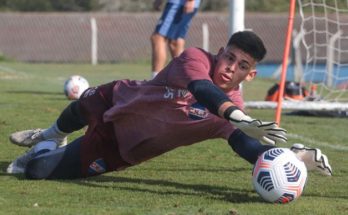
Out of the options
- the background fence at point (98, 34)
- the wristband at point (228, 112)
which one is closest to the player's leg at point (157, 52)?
the wristband at point (228, 112)

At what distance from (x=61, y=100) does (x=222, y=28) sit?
22.0 m

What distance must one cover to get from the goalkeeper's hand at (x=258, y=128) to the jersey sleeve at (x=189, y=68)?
400 millimetres

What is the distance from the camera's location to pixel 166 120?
6.18 meters

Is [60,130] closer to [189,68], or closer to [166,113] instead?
[166,113]

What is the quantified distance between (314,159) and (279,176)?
334 mm

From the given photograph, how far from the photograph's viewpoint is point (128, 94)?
6473 millimetres

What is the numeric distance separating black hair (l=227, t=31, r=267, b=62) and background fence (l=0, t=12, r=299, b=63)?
2775 cm

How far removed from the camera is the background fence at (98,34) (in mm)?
33938

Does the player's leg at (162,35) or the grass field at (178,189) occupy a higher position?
the grass field at (178,189)

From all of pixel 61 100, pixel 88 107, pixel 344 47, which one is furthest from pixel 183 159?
pixel 344 47

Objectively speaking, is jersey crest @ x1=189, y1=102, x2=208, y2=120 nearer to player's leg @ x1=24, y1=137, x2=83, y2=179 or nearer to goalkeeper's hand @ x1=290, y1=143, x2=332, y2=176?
goalkeeper's hand @ x1=290, y1=143, x2=332, y2=176

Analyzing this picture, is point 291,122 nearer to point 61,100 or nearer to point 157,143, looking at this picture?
point 61,100

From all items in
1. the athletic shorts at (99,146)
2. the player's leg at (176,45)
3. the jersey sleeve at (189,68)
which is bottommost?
the player's leg at (176,45)

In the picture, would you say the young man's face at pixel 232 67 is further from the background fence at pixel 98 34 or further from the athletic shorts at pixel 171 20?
the background fence at pixel 98 34
